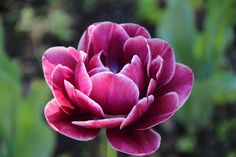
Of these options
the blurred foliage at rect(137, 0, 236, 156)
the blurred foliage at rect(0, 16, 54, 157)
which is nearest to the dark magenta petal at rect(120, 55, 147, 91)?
the blurred foliage at rect(0, 16, 54, 157)

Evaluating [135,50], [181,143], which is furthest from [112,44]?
[181,143]

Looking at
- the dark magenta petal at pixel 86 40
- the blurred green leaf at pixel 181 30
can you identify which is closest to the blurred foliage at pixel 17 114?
the blurred green leaf at pixel 181 30

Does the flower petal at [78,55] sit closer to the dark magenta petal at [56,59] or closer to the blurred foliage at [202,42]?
the dark magenta petal at [56,59]

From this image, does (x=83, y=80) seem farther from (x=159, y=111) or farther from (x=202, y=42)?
(x=202, y=42)

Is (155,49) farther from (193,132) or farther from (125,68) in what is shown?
(193,132)

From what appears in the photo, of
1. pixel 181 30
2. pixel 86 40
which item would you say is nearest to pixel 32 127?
pixel 181 30
